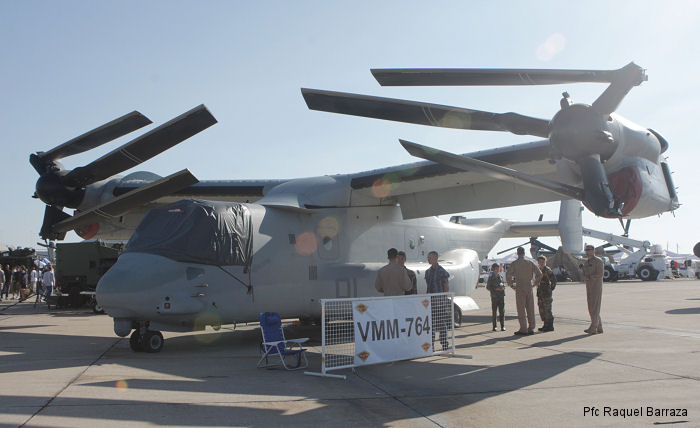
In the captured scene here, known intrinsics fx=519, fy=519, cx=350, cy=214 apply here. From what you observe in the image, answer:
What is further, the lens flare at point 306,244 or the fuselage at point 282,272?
the lens flare at point 306,244

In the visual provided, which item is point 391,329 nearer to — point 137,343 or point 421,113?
point 421,113

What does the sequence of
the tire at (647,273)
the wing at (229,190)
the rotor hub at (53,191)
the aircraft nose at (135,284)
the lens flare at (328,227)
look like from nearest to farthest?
the aircraft nose at (135,284) → the lens flare at (328,227) → the rotor hub at (53,191) → the wing at (229,190) → the tire at (647,273)

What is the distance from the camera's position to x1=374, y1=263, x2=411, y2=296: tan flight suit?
8.57 metres

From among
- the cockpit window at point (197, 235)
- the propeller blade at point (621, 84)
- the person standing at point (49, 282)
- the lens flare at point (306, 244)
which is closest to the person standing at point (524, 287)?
the propeller blade at point (621, 84)

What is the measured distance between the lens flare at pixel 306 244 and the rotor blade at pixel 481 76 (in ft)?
11.7

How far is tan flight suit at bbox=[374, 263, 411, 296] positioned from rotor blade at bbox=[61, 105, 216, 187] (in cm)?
476

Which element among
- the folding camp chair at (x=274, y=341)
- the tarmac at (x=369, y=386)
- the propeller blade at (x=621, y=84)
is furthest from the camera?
the propeller blade at (x=621, y=84)

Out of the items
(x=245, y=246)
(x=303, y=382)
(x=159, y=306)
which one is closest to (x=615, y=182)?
(x=303, y=382)

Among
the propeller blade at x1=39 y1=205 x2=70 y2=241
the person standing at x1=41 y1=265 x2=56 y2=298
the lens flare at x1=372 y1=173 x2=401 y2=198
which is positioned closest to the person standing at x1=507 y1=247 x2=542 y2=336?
the lens flare at x1=372 y1=173 x2=401 y2=198

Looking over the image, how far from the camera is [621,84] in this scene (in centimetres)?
748

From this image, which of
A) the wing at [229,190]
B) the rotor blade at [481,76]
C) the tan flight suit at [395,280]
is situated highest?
the rotor blade at [481,76]

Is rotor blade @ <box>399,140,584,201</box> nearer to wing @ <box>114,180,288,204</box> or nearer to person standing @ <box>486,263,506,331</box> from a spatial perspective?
person standing @ <box>486,263,506,331</box>

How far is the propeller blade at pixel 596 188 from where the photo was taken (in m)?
7.52

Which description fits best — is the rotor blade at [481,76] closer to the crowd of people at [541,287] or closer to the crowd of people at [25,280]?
the crowd of people at [541,287]
